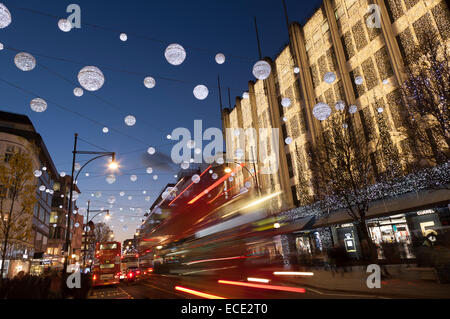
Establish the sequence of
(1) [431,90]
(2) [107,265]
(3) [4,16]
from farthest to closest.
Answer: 1. (2) [107,265]
2. (1) [431,90]
3. (3) [4,16]

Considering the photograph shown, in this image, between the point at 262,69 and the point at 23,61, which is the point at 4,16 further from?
the point at 262,69

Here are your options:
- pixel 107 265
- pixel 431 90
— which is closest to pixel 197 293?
Answer: pixel 431 90

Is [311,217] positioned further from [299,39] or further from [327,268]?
[299,39]

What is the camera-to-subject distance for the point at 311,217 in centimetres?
2598

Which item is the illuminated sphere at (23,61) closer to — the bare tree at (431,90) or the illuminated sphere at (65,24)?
the illuminated sphere at (65,24)

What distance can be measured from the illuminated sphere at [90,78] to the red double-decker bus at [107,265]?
75.1 ft

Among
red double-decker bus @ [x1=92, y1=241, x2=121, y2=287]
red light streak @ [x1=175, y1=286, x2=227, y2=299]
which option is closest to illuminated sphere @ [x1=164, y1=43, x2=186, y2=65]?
red light streak @ [x1=175, y1=286, x2=227, y2=299]

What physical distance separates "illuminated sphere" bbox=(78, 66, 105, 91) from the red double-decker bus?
75.1ft

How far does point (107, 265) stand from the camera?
88.2 ft

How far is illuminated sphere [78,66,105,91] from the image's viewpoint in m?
8.60

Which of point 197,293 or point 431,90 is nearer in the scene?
point 197,293

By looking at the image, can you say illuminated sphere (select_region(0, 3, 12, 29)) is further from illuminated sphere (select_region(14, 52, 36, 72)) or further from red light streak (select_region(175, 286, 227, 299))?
red light streak (select_region(175, 286, 227, 299))

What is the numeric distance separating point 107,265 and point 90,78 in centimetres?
2342
